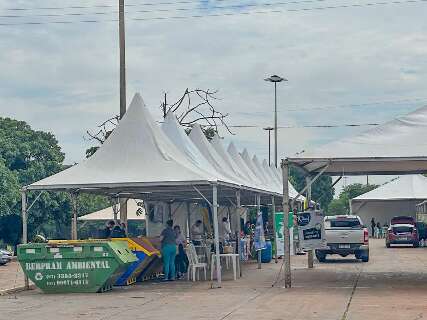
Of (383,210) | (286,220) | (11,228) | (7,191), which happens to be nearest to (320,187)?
(383,210)

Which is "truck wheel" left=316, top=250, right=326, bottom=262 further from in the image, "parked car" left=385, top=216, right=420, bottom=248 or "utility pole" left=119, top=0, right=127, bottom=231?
"parked car" left=385, top=216, right=420, bottom=248

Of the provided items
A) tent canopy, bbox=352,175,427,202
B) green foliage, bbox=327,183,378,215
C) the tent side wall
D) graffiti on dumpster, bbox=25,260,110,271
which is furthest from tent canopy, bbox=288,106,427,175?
green foliage, bbox=327,183,378,215

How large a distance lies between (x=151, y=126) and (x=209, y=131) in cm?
3056

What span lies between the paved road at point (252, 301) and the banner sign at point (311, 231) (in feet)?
3.18

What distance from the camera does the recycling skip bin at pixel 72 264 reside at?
820 inches

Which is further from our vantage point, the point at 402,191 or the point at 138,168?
the point at 402,191

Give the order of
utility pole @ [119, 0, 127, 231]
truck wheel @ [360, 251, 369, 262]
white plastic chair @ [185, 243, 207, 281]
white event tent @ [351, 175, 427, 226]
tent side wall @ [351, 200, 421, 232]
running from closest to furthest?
white plastic chair @ [185, 243, 207, 281] → utility pole @ [119, 0, 127, 231] → truck wheel @ [360, 251, 369, 262] → white event tent @ [351, 175, 427, 226] → tent side wall @ [351, 200, 421, 232]

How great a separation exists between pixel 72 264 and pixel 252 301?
15.7 ft

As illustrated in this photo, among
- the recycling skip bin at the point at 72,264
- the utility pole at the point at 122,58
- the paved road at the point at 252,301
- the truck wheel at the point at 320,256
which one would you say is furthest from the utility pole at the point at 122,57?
the truck wheel at the point at 320,256

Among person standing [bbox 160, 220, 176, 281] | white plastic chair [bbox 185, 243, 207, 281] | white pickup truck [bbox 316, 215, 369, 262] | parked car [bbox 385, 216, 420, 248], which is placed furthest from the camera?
parked car [bbox 385, 216, 420, 248]

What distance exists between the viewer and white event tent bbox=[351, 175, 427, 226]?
69625 millimetres

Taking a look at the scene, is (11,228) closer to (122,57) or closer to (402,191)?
(122,57)

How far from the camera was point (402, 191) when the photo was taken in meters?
70.1

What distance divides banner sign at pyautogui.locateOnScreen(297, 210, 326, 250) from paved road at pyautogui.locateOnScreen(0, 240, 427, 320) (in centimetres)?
97
